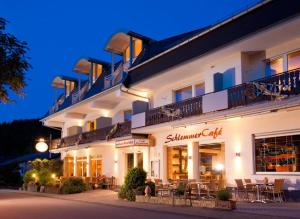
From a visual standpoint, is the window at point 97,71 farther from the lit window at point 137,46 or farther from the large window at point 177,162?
the large window at point 177,162

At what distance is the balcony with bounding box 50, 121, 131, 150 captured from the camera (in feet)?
96.4

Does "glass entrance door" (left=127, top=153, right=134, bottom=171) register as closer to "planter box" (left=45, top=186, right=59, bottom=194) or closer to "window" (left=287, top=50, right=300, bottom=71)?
"planter box" (left=45, top=186, right=59, bottom=194)

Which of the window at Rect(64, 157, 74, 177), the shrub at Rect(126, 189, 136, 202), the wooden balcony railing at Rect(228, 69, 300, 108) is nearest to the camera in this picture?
the wooden balcony railing at Rect(228, 69, 300, 108)

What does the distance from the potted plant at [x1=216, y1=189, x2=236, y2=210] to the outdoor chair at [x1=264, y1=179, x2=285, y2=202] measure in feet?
6.73

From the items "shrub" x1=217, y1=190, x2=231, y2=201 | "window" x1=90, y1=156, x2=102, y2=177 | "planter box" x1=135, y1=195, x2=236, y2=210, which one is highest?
"window" x1=90, y1=156, x2=102, y2=177

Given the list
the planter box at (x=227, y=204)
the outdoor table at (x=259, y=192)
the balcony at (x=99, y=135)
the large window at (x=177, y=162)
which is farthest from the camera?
the balcony at (x=99, y=135)

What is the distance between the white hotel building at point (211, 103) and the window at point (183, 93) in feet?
0.13

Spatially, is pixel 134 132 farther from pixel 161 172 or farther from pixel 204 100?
pixel 204 100

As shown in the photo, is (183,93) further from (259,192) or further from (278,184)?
(278,184)

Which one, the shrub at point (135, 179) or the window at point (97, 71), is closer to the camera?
the shrub at point (135, 179)

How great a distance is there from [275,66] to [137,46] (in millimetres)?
12755

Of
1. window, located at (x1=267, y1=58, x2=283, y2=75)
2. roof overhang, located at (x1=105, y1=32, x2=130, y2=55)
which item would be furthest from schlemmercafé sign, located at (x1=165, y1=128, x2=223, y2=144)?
roof overhang, located at (x1=105, y1=32, x2=130, y2=55)

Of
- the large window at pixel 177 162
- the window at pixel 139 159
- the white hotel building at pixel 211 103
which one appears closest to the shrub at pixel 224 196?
the white hotel building at pixel 211 103

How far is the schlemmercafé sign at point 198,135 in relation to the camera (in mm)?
22434
